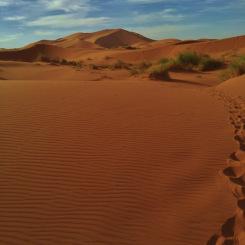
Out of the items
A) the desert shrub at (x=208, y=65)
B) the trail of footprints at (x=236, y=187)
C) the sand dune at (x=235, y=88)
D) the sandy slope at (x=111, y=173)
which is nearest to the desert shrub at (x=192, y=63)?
the desert shrub at (x=208, y=65)

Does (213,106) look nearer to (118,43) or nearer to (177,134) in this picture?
(177,134)

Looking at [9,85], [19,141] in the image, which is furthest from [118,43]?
[19,141]

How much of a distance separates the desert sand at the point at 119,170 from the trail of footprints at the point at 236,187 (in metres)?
0.02

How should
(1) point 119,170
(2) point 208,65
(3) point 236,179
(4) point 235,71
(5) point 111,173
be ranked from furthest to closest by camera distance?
1. (2) point 208,65
2. (4) point 235,71
3. (1) point 119,170
4. (5) point 111,173
5. (3) point 236,179

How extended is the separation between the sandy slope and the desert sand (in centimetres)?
1

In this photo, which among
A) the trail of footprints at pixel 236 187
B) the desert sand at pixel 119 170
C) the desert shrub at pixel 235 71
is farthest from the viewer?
the desert shrub at pixel 235 71

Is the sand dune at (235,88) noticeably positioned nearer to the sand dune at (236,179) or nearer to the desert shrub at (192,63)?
the sand dune at (236,179)

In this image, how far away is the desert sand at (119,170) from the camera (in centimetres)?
471

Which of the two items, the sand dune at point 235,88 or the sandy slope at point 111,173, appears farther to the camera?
the sand dune at point 235,88

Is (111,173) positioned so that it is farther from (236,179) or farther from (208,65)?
(208,65)

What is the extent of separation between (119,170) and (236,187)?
63.5 inches

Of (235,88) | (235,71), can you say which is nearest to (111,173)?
(235,88)

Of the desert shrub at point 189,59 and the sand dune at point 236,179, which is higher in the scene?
the desert shrub at point 189,59

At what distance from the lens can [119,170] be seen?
6309mm
